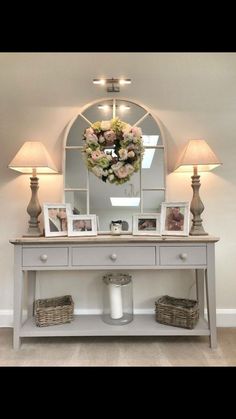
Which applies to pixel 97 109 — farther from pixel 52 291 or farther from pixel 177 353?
pixel 177 353

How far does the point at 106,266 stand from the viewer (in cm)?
188

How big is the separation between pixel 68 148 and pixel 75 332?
1.42 meters

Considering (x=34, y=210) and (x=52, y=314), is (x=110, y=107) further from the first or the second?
(x=52, y=314)

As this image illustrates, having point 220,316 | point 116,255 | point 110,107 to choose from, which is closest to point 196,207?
point 116,255

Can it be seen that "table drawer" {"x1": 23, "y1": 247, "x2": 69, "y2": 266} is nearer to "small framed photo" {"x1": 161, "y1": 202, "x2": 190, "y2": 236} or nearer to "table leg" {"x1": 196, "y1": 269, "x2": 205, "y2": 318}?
"small framed photo" {"x1": 161, "y1": 202, "x2": 190, "y2": 236}

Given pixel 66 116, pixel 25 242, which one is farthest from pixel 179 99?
pixel 25 242

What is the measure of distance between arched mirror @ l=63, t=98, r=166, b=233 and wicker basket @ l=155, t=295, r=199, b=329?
28.9 inches

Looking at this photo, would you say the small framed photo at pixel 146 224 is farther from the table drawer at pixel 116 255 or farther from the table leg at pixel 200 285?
the table leg at pixel 200 285

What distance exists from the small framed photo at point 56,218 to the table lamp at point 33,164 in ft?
0.42

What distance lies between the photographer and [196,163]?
1995 millimetres

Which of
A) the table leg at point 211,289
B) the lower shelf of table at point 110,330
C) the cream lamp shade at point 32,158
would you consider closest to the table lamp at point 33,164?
the cream lamp shade at point 32,158

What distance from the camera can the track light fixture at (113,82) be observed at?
2.19 m

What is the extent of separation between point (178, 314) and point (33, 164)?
1.53m

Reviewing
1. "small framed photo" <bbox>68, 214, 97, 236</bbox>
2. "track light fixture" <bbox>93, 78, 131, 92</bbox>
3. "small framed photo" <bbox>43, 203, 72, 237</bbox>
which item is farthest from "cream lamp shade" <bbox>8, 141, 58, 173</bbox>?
"track light fixture" <bbox>93, 78, 131, 92</bbox>
